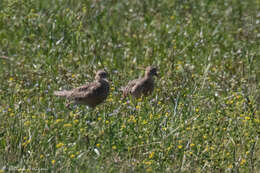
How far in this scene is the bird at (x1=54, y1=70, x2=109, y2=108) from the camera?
8977 millimetres

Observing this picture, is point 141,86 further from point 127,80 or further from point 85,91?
point 85,91

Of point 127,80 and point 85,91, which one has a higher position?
point 85,91

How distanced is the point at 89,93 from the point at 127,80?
1287mm

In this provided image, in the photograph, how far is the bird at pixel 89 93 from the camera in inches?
353

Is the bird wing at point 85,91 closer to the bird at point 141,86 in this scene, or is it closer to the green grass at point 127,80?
the green grass at point 127,80

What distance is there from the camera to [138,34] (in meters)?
12.6

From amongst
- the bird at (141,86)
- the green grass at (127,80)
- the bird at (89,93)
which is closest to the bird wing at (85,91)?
the bird at (89,93)

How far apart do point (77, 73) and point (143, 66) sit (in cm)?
133

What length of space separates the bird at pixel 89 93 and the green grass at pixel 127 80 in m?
0.12

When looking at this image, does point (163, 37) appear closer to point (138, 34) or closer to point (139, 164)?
point (138, 34)

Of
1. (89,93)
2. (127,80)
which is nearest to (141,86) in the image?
(127,80)

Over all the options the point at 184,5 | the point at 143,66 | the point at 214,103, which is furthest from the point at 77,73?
the point at 184,5

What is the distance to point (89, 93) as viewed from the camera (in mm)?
9039

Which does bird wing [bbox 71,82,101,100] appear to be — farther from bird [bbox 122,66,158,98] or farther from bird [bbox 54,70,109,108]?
bird [bbox 122,66,158,98]
